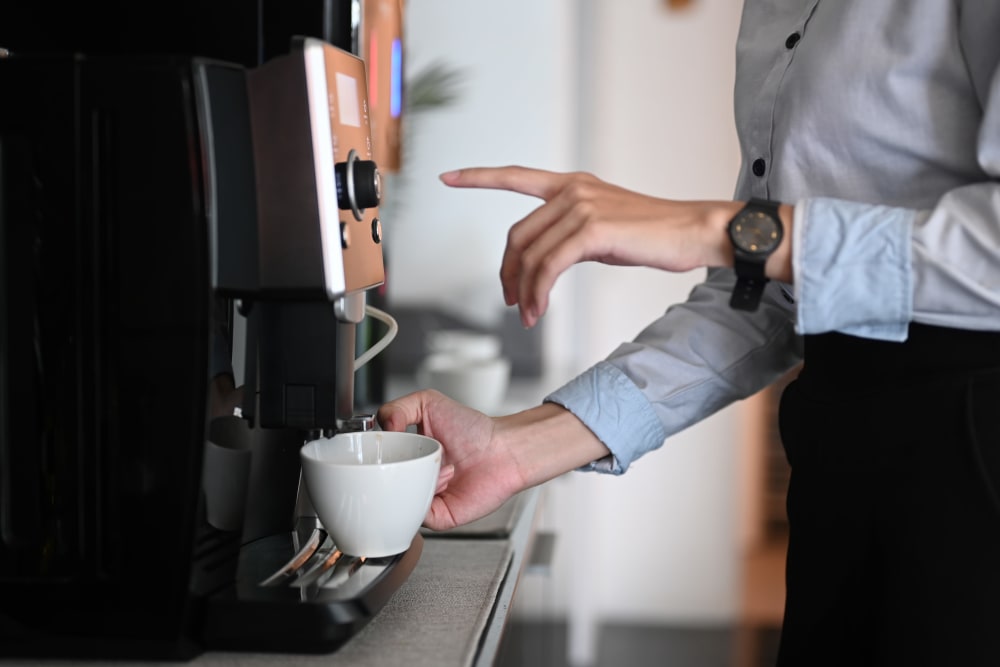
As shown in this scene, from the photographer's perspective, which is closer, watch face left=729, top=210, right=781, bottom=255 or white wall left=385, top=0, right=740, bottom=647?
watch face left=729, top=210, right=781, bottom=255

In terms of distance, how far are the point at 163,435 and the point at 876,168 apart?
0.56 metres

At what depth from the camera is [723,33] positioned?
2.77 meters

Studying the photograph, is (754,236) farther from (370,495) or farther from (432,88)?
(432,88)

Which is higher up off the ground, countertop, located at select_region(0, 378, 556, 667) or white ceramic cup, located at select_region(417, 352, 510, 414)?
white ceramic cup, located at select_region(417, 352, 510, 414)

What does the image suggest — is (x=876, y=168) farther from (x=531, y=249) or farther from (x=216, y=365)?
(x=216, y=365)

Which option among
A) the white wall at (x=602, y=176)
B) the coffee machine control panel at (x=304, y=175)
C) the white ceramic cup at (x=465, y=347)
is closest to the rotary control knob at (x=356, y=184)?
the coffee machine control panel at (x=304, y=175)

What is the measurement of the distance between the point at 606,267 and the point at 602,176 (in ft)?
0.91

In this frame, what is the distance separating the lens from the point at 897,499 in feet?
2.43

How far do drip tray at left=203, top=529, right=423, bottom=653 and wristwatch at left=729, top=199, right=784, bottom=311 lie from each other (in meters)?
0.32

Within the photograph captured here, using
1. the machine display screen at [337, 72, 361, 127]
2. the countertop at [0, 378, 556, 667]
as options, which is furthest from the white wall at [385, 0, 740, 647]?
the machine display screen at [337, 72, 361, 127]

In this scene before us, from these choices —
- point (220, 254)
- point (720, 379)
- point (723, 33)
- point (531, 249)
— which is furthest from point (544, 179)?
point (723, 33)

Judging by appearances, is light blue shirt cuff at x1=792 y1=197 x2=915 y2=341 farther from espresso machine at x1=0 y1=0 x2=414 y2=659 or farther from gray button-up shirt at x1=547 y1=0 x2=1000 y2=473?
espresso machine at x1=0 y1=0 x2=414 y2=659

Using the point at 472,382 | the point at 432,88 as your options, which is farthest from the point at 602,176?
the point at 472,382

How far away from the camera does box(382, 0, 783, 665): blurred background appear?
2.62m
